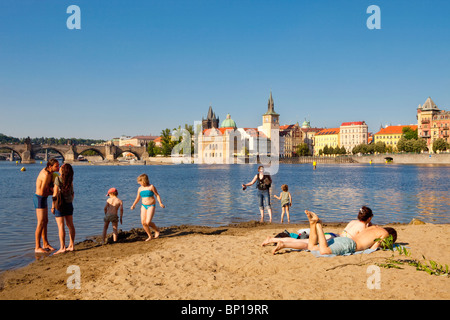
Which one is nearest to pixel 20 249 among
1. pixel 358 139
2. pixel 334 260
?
pixel 334 260

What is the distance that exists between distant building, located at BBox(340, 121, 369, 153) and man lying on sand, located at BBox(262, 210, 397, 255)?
18565cm

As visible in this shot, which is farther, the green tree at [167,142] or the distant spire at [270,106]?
the distant spire at [270,106]

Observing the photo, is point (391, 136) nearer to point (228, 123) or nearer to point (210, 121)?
point (228, 123)

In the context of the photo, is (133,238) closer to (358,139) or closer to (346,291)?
(346,291)

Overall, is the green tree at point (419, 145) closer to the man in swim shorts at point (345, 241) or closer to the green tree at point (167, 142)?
the green tree at point (167, 142)

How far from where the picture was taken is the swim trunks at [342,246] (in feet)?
29.3

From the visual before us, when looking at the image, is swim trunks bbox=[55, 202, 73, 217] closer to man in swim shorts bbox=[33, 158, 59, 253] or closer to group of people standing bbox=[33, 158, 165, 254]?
group of people standing bbox=[33, 158, 165, 254]

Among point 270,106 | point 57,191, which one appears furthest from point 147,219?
point 270,106

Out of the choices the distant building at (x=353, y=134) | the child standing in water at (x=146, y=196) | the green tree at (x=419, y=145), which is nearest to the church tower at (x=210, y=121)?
the distant building at (x=353, y=134)

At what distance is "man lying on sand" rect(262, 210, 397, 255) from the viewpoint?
8.88m

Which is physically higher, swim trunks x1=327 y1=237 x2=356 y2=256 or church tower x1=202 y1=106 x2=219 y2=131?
church tower x1=202 y1=106 x2=219 y2=131

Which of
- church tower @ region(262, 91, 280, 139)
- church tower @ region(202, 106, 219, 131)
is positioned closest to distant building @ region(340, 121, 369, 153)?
church tower @ region(262, 91, 280, 139)

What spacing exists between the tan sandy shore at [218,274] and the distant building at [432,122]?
137m

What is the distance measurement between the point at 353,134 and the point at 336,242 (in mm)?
190464
